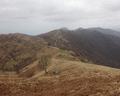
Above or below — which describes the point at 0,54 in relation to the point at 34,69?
above

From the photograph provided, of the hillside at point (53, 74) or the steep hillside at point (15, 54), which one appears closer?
the hillside at point (53, 74)

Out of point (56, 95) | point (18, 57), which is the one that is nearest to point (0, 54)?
point (18, 57)

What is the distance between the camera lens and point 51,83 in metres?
11.9

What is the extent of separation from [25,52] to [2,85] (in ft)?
116

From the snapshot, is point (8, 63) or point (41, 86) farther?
point (8, 63)

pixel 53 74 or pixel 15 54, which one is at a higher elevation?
pixel 15 54

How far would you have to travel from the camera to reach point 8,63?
37.8 m

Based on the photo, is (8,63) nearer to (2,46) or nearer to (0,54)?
(0,54)

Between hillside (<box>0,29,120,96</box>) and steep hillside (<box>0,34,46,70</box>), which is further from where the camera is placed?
steep hillside (<box>0,34,46,70</box>)

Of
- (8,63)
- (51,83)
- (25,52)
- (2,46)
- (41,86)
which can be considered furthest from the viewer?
(2,46)

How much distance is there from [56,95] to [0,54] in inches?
1786

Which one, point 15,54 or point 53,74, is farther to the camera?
point 15,54

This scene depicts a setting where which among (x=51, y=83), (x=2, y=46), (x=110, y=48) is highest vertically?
(x=2, y=46)

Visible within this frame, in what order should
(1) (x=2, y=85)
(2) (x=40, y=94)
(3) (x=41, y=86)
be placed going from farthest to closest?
(3) (x=41, y=86) → (1) (x=2, y=85) → (2) (x=40, y=94)
